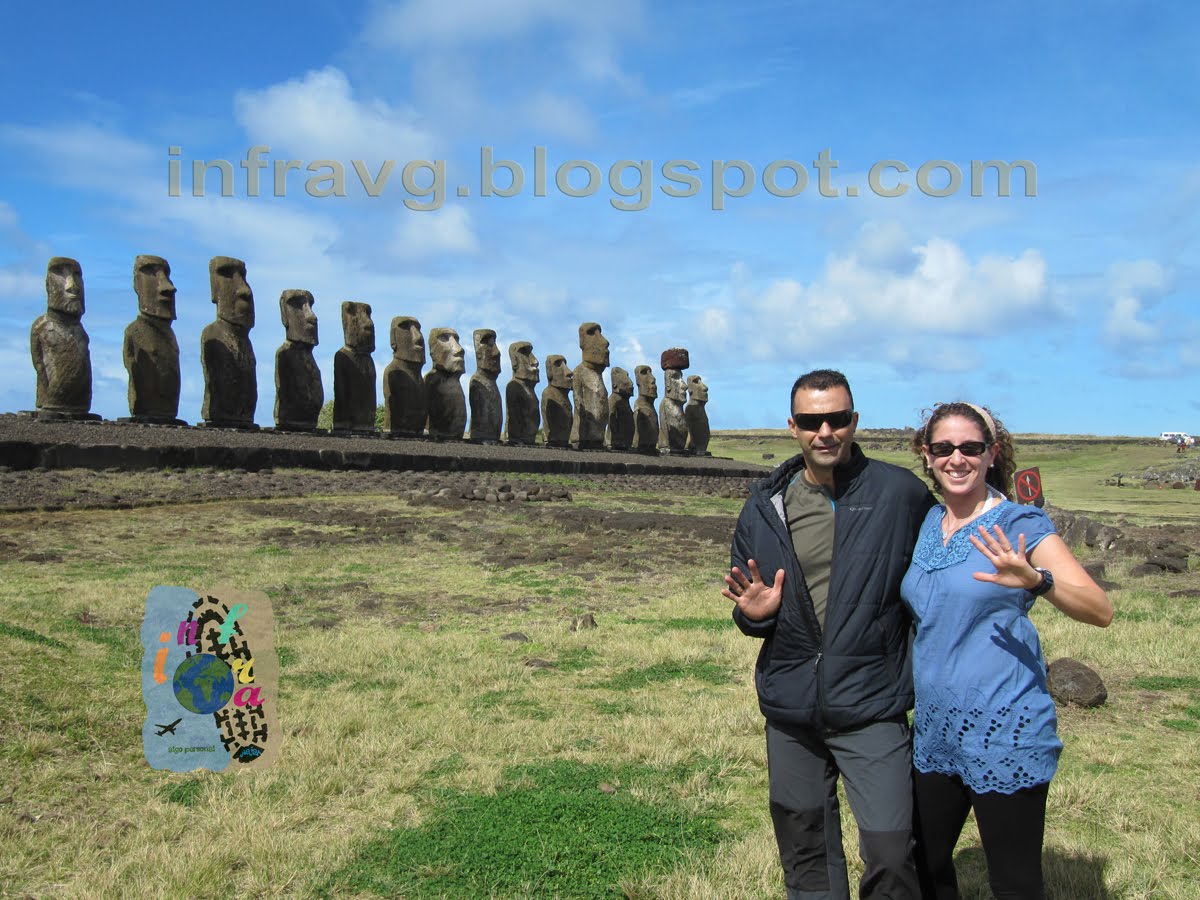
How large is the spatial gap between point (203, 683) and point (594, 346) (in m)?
32.4

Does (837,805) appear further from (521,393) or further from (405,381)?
(521,393)

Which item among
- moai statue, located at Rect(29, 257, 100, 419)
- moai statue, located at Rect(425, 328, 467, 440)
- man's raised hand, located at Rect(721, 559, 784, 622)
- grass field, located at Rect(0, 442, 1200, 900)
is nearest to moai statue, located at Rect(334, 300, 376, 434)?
moai statue, located at Rect(425, 328, 467, 440)

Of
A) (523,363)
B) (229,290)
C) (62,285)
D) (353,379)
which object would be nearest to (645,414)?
(523,363)

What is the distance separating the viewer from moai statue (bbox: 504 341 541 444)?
34.4m

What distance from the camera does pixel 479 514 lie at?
55.3ft

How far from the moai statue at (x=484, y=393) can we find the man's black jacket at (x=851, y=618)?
29.2 meters

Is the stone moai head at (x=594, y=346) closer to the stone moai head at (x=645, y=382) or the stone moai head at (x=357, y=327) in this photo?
the stone moai head at (x=645, y=382)

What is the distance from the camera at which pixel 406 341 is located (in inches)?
1162

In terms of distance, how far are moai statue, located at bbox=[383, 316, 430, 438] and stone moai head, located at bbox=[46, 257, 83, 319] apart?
9327 millimetres

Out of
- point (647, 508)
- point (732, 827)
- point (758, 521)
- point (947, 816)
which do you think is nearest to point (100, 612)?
point (732, 827)

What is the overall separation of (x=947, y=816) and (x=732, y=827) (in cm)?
188

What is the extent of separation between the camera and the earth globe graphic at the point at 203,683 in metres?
5.07

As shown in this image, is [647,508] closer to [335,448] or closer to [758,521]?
[335,448]

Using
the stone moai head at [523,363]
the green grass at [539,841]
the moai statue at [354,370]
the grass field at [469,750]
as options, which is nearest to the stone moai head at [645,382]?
the stone moai head at [523,363]
